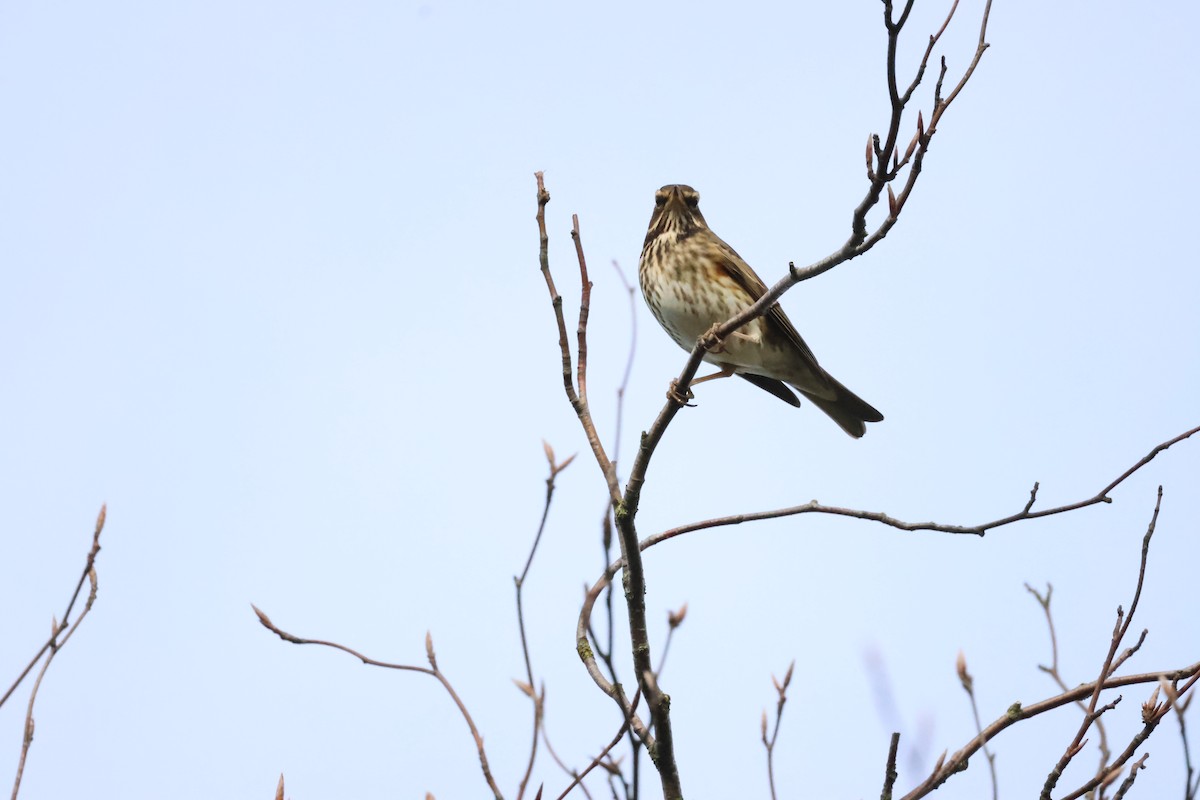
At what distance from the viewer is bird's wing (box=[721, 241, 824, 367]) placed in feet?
26.8

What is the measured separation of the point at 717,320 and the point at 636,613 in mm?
3652

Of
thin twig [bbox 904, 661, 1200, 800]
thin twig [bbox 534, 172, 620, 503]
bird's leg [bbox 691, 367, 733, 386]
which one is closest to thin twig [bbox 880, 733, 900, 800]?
thin twig [bbox 904, 661, 1200, 800]

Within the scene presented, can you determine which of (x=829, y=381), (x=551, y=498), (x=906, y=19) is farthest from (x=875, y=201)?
(x=829, y=381)

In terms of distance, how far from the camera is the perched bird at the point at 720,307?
804 centimetres

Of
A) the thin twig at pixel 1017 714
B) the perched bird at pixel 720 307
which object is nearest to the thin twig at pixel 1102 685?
the thin twig at pixel 1017 714

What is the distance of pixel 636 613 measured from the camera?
4594 millimetres

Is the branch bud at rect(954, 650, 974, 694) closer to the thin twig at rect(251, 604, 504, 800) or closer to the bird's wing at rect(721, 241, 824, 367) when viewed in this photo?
the thin twig at rect(251, 604, 504, 800)

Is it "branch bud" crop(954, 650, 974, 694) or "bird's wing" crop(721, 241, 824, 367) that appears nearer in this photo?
"branch bud" crop(954, 650, 974, 694)

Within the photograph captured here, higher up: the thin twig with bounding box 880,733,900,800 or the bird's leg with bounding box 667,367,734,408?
the bird's leg with bounding box 667,367,734,408

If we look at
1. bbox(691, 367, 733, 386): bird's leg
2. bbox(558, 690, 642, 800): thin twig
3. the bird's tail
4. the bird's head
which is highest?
the bird's head

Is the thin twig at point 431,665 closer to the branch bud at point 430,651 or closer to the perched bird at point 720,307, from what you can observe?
the branch bud at point 430,651

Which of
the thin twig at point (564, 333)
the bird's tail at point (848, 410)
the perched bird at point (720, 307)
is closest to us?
the thin twig at point (564, 333)

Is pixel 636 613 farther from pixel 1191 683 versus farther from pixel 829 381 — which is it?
pixel 829 381

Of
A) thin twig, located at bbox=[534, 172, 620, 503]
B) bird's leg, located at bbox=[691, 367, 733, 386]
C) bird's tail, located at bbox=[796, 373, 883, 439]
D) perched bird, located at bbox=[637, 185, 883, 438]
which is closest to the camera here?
thin twig, located at bbox=[534, 172, 620, 503]
